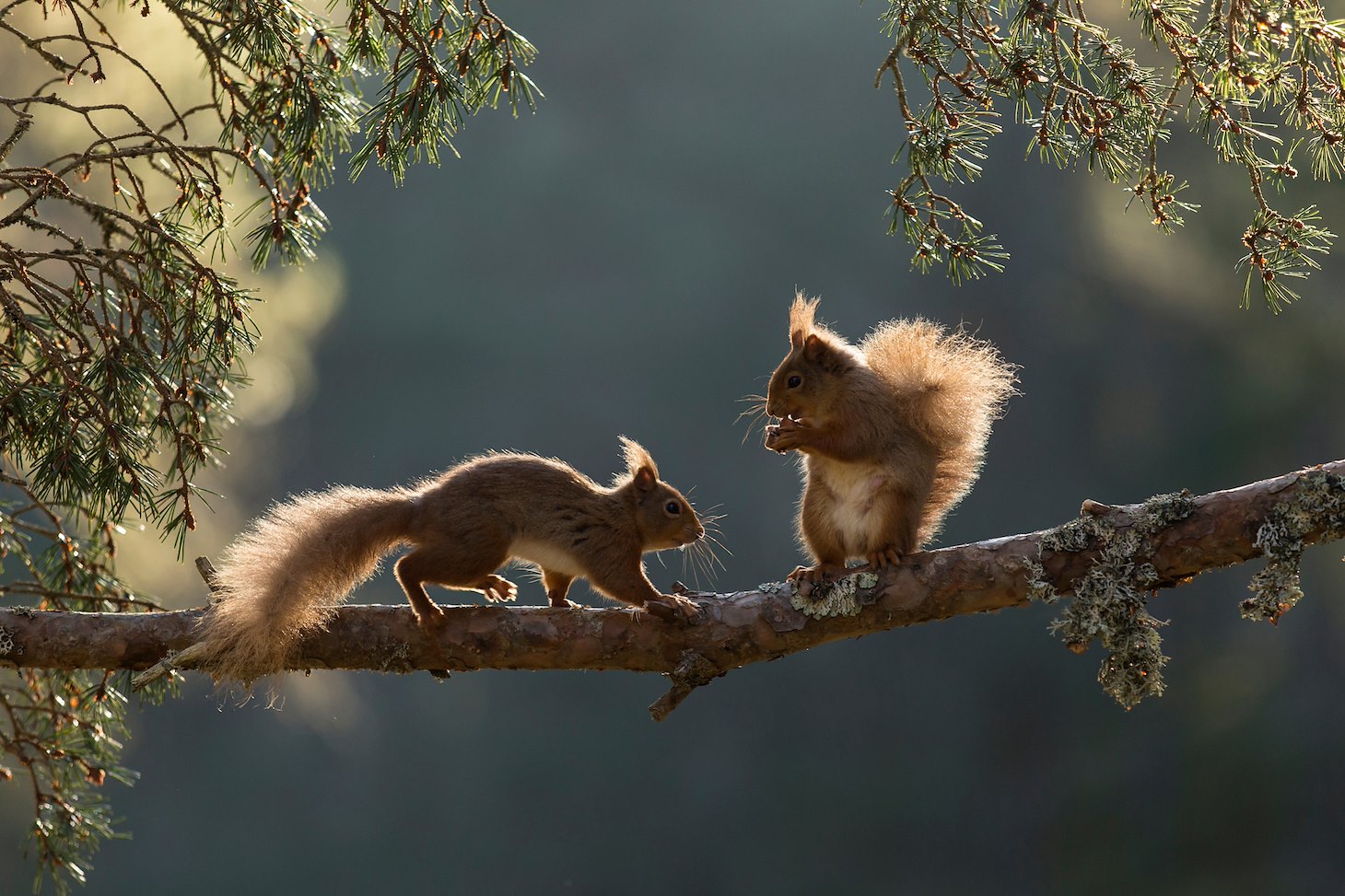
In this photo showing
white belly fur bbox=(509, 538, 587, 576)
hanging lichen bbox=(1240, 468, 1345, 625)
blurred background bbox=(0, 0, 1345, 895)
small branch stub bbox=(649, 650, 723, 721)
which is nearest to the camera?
hanging lichen bbox=(1240, 468, 1345, 625)

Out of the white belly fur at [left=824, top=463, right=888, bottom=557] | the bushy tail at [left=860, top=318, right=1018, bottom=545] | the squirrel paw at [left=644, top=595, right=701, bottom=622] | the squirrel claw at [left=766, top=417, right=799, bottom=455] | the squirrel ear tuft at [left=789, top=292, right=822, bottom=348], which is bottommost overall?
the squirrel paw at [left=644, top=595, right=701, bottom=622]

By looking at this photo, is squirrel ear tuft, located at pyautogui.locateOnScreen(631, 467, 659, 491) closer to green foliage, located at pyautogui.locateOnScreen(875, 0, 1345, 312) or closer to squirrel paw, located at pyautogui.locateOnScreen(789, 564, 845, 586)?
squirrel paw, located at pyautogui.locateOnScreen(789, 564, 845, 586)

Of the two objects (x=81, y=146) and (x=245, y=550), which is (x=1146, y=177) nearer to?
(x=245, y=550)

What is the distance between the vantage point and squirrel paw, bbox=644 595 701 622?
7.54 feet

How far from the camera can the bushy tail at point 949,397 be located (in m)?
2.66

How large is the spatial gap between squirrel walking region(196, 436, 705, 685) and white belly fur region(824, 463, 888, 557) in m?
0.41

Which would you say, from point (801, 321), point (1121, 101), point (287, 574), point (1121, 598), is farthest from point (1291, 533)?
point (287, 574)

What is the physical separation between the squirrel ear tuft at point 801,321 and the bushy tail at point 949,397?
0.19 meters

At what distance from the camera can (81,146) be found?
14.1 feet

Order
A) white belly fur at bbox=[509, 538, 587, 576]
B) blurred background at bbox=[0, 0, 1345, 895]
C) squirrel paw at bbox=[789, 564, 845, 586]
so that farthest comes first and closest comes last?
blurred background at bbox=[0, 0, 1345, 895] < white belly fur at bbox=[509, 538, 587, 576] < squirrel paw at bbox=[789, 564, 845, 586]

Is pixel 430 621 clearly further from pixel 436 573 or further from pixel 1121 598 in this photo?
pixel 1121 598

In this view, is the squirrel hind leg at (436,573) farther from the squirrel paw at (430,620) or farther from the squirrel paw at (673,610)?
the squirrel paw at (673,610)

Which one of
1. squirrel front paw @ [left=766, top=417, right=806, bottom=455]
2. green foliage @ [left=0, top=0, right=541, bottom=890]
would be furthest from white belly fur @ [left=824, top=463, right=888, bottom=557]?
green foliage @ [left=0, top=0, right=541, bottom=890]

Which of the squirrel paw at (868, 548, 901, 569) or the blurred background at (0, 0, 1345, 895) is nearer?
the squirrel paw at (868, 548, 901, 569)
